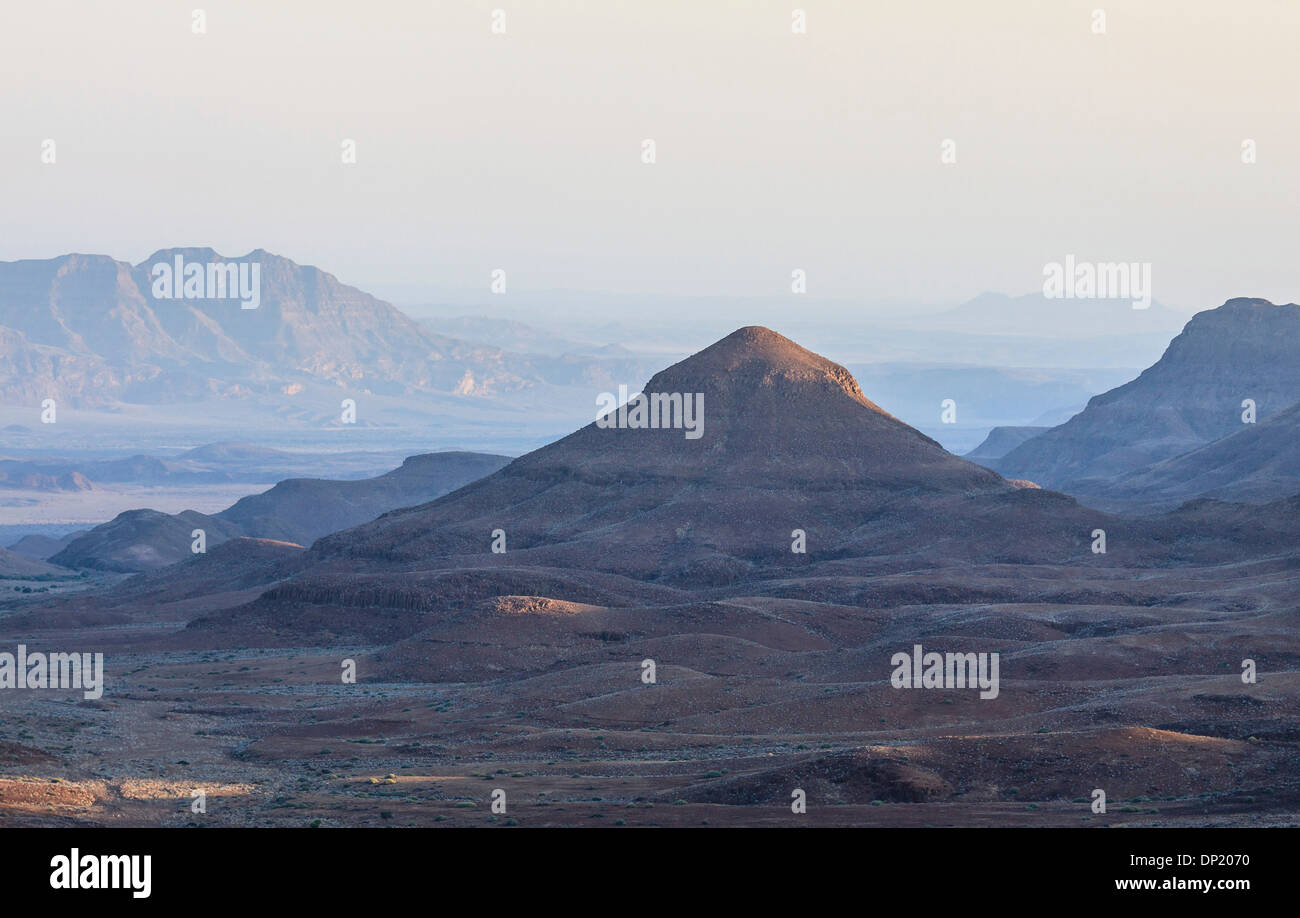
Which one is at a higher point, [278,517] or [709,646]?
[278,517]

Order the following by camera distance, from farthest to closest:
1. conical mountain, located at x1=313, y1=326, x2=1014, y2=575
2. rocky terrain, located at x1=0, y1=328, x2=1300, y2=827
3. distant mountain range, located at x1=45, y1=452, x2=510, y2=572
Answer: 1. distant mountain range, located at x1=45, y1=452, x2=510, y2=572
2. conical mountain, located at x1=313, y1=326, x2=1014, y2=575
3. rocky terrain, located at x1=0, y1=328, x2=1300, y2=827

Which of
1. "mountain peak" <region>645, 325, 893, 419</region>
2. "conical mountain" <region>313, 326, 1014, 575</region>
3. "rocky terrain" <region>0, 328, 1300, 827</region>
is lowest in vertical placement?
"rocky terrain" <region>0, 328, 1300, 827</region>

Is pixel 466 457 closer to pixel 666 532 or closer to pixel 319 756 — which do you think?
pixel 666 532

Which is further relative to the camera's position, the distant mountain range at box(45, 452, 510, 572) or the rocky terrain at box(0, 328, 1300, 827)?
the distant mountain range at box(45, 452, 510, 572)

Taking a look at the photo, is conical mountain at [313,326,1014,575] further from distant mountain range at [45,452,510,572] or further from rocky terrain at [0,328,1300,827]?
distant mountain range at [45,452,510,572]

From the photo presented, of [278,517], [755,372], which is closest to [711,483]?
[755,372]

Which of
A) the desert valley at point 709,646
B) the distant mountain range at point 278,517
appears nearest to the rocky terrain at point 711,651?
the desert valley at point 709,646

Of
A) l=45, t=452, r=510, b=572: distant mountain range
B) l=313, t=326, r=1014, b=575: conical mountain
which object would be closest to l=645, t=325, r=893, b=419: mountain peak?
l=313, t=326, r=1014, b=575: conical mountain

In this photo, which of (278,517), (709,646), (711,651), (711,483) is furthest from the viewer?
(278,517)

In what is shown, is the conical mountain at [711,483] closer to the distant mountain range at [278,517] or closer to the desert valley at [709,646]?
the desert valley at [709,646]

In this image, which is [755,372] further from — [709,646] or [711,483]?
[709,646]

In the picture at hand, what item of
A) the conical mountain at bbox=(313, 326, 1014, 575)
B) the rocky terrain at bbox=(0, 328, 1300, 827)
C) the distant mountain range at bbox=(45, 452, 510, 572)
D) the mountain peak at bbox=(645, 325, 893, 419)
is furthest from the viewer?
the distant mountain range at bbox=(45, 452, 510, 572)
